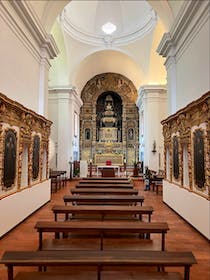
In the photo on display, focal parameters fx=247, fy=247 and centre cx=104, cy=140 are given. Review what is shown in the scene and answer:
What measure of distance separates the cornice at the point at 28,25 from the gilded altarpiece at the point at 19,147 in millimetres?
2172

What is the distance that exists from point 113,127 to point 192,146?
16.5m

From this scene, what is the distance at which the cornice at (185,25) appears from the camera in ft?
18.6

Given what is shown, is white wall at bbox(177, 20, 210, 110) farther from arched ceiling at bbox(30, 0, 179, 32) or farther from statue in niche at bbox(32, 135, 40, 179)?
statue in niche at bbox(32, 135, 40, 179)

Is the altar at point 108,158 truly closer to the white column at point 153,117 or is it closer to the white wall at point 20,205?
the white column at point 153,117

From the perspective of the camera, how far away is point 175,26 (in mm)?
7188

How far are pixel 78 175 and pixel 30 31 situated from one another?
11.3 m

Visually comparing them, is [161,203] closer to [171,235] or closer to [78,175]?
[171,235]

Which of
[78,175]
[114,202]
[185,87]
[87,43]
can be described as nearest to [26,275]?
[114,202]

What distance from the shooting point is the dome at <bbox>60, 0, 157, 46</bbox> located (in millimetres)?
14609

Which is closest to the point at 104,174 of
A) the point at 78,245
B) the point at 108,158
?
the point at 108,158

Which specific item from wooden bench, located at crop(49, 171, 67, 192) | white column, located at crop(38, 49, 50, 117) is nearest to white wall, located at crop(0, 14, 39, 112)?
white column, located at crop(38, 49, 50, 117)

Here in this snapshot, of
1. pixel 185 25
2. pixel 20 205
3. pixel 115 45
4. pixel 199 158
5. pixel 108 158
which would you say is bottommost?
pixel 20 205

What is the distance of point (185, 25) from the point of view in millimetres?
6695

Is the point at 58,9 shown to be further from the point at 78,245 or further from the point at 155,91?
the point at 155,91
